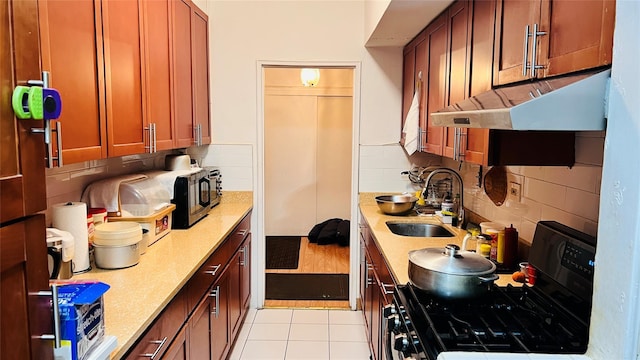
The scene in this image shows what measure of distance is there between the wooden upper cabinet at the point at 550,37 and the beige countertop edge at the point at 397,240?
92 cm

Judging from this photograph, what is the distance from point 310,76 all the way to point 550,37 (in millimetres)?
4242

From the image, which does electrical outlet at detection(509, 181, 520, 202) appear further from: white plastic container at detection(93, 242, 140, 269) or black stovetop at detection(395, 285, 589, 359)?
white plastic container at detection(93, 242, 140, 269)

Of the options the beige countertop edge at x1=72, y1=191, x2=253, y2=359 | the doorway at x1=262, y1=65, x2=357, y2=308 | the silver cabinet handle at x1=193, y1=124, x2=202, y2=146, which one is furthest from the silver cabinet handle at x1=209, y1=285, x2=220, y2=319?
the doorway at x1=262, y1=65, x2=357, y2=308

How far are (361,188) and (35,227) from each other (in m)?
3.09

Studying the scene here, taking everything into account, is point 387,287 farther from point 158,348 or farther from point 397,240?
point 158,348

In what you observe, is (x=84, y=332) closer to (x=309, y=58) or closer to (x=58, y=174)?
(x=58, y=174)

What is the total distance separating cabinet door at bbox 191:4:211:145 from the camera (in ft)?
10.7

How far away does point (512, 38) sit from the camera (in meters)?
1.67

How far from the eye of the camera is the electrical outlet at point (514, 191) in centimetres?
230

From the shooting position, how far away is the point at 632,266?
2.68ft

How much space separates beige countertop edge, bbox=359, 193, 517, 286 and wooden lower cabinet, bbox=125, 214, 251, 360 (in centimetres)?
93

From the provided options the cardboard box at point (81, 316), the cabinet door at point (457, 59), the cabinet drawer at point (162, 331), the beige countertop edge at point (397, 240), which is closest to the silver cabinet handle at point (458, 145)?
the cabinet door at point (457, 59)

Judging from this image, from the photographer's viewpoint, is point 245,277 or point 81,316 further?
point 245,277

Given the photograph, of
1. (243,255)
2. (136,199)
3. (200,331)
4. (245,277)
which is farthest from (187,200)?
(245,277)
